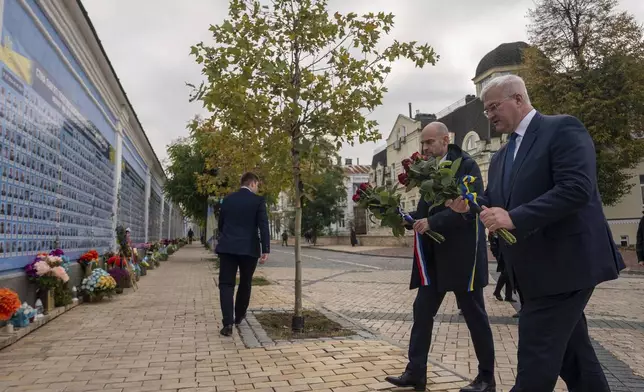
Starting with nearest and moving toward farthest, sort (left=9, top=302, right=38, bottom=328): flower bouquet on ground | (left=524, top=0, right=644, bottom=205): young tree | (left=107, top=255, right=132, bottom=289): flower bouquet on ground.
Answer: (left=9, top=302, right=38, bottom=328): flower bouquet on ground, (left=107, top=255, right=132, bottom=289): flower bouquet on ground, (left=524, top=0, right=644, bottom=205): young tree

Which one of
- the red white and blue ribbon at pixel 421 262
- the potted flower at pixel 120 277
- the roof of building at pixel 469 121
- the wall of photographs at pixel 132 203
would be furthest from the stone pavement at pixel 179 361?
the roof of building at pixel 469 121

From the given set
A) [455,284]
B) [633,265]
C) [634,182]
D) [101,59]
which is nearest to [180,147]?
[101,59]

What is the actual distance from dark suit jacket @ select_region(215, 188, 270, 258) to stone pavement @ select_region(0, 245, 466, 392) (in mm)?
1031

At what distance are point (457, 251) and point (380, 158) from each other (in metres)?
51.8

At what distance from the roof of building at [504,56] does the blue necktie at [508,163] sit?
37978mm

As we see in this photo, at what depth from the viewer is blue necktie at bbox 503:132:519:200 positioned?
2682 mm

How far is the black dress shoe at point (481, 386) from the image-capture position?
3510mm

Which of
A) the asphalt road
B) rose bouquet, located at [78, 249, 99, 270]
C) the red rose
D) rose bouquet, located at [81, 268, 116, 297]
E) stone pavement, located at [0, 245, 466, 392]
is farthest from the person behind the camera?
the asphalt road

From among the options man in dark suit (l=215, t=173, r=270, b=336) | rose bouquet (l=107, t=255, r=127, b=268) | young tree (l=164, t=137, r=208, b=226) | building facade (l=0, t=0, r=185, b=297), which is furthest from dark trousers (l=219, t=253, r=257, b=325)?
young tree (l=164, t=137, r=208, b=226)

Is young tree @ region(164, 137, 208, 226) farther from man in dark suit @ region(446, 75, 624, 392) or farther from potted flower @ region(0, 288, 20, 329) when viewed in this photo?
man in dark suit @ region(446, 75, 624, 392)

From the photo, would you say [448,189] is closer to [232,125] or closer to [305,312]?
[232,125]

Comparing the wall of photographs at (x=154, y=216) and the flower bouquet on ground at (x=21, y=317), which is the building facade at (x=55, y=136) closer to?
the flower bouquet on ground at (x=21, y=317)

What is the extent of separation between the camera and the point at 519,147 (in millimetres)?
2641

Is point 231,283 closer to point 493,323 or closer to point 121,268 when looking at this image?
point 493,323
